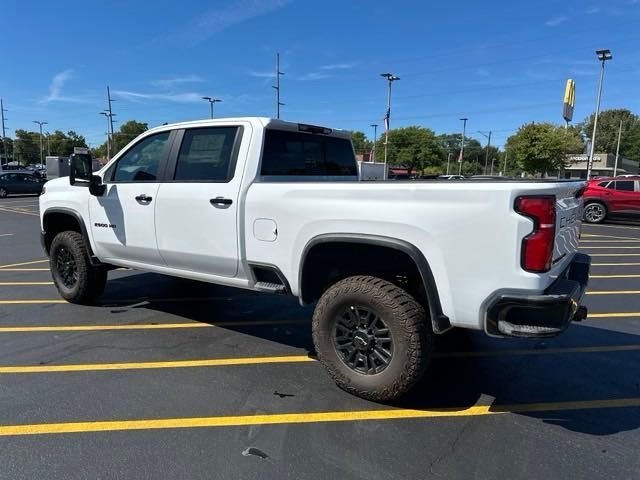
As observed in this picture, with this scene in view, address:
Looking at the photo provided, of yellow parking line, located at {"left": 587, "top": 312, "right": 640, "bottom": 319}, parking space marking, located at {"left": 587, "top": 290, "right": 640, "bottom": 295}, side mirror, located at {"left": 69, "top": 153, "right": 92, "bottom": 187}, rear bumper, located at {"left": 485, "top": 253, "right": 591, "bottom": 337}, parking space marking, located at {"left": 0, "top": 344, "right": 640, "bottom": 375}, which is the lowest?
parking space marking, located at {"left": 587, "top": 290, "right": 640, "bottom": 295}

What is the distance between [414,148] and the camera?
9038 cm

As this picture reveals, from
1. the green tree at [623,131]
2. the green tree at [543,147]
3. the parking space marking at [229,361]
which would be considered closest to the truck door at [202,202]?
the parking space marking at [229,361]

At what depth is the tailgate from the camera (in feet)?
9.33

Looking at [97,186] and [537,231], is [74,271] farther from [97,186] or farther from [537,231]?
[537,231]

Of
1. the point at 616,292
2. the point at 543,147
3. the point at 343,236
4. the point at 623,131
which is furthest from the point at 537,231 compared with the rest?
the point at 623,131

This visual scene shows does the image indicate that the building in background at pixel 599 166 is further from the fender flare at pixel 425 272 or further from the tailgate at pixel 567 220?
the fender flare at pixel 425 272

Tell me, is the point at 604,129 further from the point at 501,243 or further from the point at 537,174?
the point at 501,243

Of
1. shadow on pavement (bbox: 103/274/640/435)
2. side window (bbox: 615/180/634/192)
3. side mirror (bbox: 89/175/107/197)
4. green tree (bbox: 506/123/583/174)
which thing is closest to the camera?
shadow on pavement (bbox: 103/274/640/435)

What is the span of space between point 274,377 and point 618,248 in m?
10.2

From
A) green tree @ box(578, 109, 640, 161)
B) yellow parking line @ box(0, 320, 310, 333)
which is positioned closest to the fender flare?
yellow parking line @ box(0, 320, 310, 333)

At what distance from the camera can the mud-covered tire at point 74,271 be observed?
17.5ft

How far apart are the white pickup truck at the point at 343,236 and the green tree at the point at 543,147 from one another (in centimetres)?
4834

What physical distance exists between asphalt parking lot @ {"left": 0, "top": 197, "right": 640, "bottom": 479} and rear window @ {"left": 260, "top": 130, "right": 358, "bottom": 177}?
1.62 meters

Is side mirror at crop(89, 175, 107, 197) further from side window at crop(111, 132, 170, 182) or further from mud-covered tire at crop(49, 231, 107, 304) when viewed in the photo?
mud-covered tire at crop(49, 231, 107, 304)
